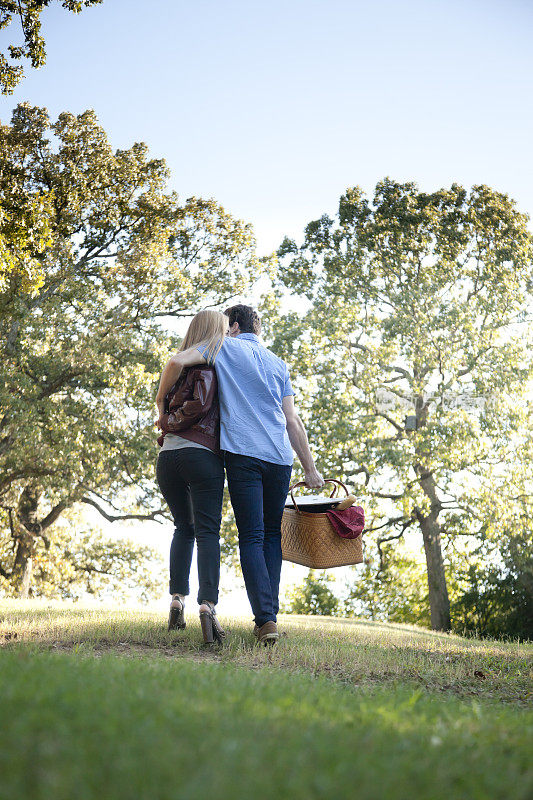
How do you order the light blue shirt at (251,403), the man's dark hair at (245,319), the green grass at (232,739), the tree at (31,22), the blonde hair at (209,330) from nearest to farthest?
the green grass at (232,739), the light blue shirt at (251,403), the blonde hair at (209,330), the man's dark hair at (245,319), the tree at (31,22)

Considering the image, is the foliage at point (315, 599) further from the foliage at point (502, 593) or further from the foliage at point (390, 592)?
the foliage at point (502, 593)

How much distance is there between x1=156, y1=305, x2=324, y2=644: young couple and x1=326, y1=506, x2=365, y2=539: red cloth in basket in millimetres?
443

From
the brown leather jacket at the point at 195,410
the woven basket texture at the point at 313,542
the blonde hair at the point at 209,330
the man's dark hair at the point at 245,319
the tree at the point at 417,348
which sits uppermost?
the tree at the point at 417,348

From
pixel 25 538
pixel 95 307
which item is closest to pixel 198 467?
pixel 95 307

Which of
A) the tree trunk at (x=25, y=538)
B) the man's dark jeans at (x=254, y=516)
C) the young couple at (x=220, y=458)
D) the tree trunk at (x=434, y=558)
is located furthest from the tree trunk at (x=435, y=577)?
the man's dark jeans at (x=254, y=516)

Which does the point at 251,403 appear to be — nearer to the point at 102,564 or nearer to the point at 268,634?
the point at 268,634

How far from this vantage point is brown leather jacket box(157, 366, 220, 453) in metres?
4.77

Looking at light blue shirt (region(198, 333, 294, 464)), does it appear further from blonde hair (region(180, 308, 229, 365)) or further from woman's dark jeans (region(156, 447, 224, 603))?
woman's dark jeans (region(156, 447, 224, 603))

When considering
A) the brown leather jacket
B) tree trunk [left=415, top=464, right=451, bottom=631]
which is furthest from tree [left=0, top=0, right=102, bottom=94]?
tree trunk [left=415, top=464, right=451, bottom=631]

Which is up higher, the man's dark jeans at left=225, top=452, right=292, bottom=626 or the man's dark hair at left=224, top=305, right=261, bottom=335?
the man's dark hair at left=224, top=305, right=261, bottom=335

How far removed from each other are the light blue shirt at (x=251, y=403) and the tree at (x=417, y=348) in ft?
36.4

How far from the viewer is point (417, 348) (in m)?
17.7

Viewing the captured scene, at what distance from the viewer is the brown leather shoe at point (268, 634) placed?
4.75 metres

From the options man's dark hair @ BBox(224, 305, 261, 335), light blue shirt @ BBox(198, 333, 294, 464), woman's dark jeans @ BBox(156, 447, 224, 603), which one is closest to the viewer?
woman's dark jeans @ BBox(156, 447, 224, 603)
